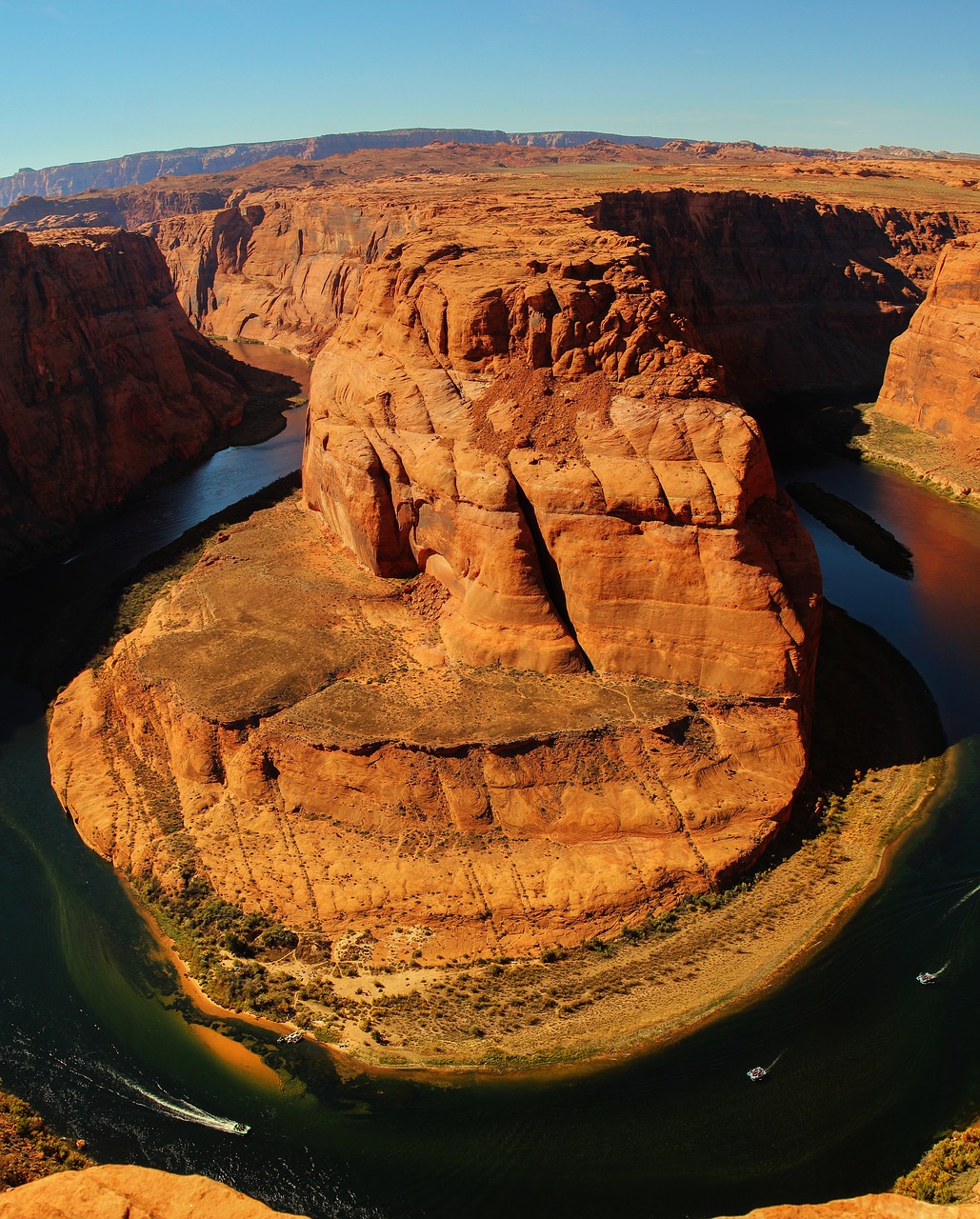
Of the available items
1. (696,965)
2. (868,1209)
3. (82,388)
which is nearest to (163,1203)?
(868,1209)

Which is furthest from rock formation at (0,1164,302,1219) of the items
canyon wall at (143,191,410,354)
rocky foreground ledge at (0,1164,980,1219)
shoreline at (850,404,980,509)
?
canyon wall at (143,191,410,354)

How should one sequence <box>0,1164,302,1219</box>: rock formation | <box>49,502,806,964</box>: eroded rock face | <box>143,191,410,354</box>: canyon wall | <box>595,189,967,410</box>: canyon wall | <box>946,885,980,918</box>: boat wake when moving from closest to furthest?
<box>0,1164,302,1219</box>: rock formation
<box>49,502,806,964</box>: eroded rock face
<box>946,885,980,918</box>: boat wake
<box>595,189,967,410</box>: canyon wall
<box>143,191,410,354</box>: canyon wall

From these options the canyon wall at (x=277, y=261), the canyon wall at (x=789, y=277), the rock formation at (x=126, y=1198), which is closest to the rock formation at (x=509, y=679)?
the rock formation at (x=126, y=1198)

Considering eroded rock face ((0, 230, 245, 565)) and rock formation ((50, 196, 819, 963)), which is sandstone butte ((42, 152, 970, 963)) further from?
eroded rock face ((0, 230, 245, 565))

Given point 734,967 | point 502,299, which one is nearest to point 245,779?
point 734,967

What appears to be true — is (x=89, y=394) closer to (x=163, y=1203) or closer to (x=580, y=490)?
(x=580, y=490)

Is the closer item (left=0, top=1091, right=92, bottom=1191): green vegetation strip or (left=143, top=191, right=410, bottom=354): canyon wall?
(left=0, top=1091, right=92, bottom=1191): green vegetation strip

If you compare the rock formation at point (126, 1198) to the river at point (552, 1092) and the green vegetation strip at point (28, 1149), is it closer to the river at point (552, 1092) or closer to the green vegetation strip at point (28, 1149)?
the green vegetation strip at point (28, 1149)
